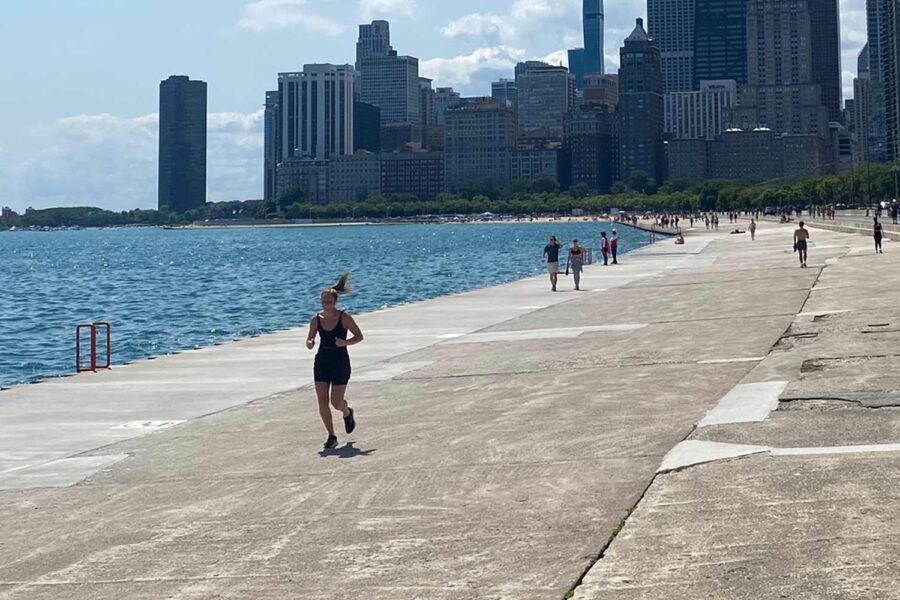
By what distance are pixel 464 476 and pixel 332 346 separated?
2.41 meters

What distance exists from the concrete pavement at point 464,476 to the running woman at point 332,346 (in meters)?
0.58

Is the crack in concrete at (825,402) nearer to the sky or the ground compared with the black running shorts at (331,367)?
nearer to the ground

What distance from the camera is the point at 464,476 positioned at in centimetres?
1105

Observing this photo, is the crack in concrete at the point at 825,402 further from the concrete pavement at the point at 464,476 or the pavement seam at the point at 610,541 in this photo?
the pavement seam at the point at 610,541

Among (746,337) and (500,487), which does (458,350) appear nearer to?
(746,337)

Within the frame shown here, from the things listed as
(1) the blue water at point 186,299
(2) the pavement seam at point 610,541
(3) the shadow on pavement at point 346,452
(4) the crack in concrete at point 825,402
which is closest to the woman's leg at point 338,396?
(3) the shadow on pavement at point 346,452

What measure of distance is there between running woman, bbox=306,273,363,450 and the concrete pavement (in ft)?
1.89

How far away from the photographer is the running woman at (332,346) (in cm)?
1262

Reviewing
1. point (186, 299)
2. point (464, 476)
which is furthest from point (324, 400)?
point (186, 299)

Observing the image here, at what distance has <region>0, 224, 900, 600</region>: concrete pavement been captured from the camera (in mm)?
7988

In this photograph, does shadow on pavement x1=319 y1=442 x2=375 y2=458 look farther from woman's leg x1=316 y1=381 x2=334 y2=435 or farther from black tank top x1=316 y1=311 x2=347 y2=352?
black tank top x1=316 y1=311 x2=347 y2=352

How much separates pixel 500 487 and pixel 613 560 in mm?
2611

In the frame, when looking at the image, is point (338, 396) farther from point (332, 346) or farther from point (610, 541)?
point (610, 541)

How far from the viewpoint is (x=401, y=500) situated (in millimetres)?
10258
